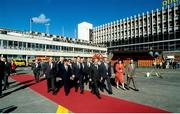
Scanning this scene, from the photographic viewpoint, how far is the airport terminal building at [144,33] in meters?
67.7

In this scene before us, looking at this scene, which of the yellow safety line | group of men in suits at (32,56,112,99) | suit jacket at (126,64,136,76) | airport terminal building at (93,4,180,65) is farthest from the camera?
airport terminal building at (93,4,180,65)

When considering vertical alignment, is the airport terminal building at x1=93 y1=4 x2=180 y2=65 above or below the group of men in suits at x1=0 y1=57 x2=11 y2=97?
above

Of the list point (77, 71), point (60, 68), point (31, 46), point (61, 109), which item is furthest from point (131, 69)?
point (31, 46)

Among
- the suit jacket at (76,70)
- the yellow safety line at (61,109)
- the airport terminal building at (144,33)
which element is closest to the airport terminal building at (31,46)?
the airport terminal building at (144,33)

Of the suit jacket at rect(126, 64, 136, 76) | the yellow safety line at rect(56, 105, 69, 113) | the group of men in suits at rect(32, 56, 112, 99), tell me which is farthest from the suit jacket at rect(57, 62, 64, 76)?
the suit jacket at rect(126, 64, 136, 76)

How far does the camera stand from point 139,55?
54.2 meters

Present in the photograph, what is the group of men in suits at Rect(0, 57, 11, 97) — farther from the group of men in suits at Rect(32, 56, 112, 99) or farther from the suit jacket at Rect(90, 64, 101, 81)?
the suit jacket at Rect(90, 64, 101, 81)

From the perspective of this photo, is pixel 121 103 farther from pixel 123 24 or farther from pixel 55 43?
pixel 123 24

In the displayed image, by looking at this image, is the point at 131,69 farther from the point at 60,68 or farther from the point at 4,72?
the point at 4,72

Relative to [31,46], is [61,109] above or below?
below

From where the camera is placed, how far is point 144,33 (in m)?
81.4

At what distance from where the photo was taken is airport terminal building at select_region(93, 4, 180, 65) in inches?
2664

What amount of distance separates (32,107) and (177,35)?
67123 mm

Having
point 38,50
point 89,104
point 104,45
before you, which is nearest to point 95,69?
point 89,104
